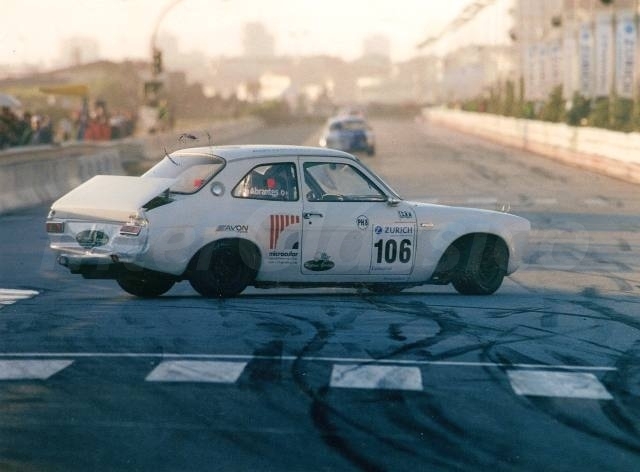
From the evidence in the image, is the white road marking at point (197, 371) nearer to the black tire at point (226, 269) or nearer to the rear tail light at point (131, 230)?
the rear tail light at point (131, 230)

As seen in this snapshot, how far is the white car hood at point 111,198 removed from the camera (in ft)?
41.2

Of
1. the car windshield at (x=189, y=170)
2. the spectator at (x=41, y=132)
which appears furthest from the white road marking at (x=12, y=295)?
the spectator at (x=41, y=132)

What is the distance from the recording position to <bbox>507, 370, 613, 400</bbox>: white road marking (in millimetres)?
9086

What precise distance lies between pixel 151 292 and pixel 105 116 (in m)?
47.8

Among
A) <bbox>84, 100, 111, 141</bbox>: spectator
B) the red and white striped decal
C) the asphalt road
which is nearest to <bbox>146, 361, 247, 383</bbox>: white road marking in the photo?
the asphalt road

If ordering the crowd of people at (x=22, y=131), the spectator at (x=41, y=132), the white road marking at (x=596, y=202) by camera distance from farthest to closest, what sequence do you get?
the spectator at (x=41, y=132)
the crowd of people at (x=22, y=131)
the white road marking at (x=596, y=202)

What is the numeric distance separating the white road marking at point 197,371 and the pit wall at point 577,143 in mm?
26842

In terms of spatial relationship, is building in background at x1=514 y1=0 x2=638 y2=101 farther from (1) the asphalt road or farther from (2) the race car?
(1) the asphalt road

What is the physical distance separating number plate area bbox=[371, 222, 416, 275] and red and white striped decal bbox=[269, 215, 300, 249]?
2.68ft

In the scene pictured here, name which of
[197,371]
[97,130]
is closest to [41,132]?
[97,130]

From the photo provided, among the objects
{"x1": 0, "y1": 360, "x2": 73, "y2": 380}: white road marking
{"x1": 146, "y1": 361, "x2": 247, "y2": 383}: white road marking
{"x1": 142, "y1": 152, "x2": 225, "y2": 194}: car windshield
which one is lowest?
{"x1": 146, "y1": 361, "x2": 247, "y2": 383}: white road marking

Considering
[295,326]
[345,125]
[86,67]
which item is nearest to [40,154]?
[345,125]

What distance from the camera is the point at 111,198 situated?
1288cm

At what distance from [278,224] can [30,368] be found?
3808mm
